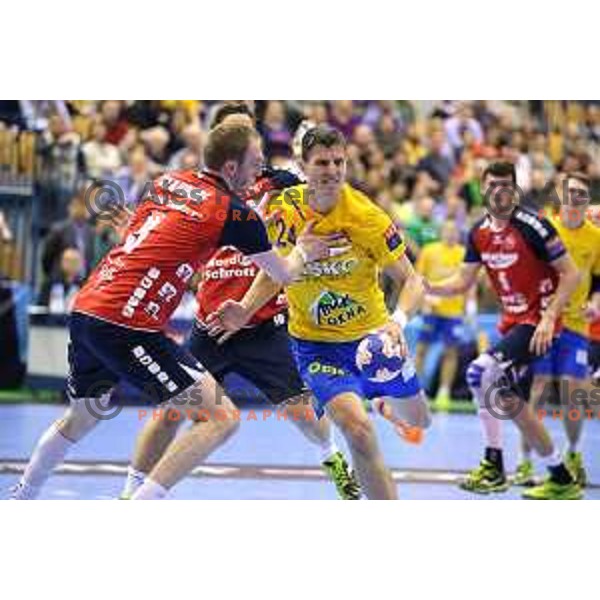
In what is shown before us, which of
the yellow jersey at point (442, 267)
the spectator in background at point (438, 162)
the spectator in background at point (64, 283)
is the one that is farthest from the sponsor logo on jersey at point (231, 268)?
the spectator in background at point (438, 162)

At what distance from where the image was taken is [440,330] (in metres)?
14.1

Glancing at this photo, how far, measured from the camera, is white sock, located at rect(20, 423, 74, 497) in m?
6.96

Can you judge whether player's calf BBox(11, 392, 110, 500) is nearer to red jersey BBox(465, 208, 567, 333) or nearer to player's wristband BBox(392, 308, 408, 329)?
player's wristband BBox(392, 308, 408, 329)

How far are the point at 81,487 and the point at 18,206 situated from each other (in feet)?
20.4

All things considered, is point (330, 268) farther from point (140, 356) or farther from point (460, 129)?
point (460, 129)

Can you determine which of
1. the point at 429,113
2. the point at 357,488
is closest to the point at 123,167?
the point at 429,113

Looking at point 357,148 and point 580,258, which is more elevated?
point 580,258

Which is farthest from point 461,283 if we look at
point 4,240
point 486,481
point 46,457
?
point 4,240

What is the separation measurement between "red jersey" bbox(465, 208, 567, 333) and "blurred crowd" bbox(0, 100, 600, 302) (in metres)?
3.75

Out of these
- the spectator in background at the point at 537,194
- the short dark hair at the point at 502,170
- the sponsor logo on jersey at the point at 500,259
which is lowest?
the spectator in background at the point at 537,194

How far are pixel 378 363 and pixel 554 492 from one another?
2.15 meters

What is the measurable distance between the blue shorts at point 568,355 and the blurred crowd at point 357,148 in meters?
3.76

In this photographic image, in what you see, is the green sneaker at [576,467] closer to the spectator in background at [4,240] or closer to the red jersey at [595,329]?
the red jersey at [595,329]

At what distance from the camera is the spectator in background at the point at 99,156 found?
1393 cm
